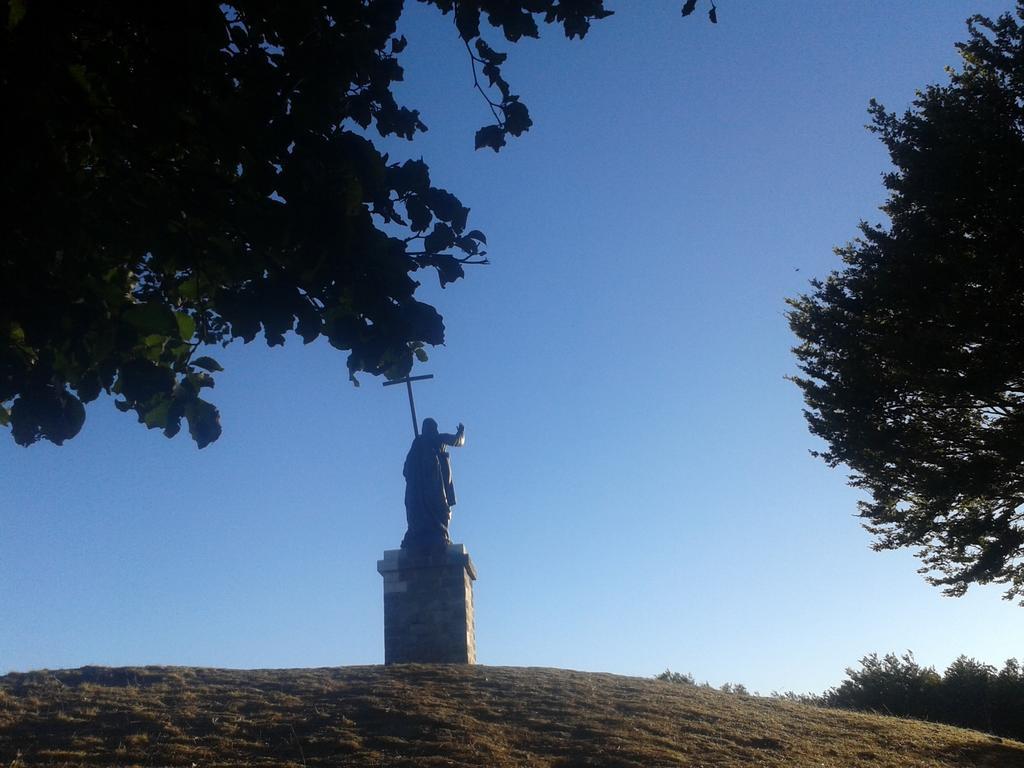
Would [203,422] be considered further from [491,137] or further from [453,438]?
[453,438]

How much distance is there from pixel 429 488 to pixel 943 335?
34.1 feet

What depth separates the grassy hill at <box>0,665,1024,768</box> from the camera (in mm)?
8672

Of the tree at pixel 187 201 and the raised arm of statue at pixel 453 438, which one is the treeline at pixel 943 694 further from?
the tree at pixel 187 201

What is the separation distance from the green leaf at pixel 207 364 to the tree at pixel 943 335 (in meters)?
9.29

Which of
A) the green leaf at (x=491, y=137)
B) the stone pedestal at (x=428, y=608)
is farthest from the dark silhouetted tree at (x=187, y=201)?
the stone pedestal at (x=428, y=608)

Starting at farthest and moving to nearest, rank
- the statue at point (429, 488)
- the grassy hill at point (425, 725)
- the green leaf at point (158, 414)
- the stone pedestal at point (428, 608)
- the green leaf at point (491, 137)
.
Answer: the statue at point (429, 488)
the stone pedestal at point (428, 608)
the grassy hill at point (425, 725)
the green leaf at point (491, 137)
the green leaf at point (158, 414)

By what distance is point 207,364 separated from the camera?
4.45 m

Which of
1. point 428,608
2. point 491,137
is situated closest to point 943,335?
point 491,137

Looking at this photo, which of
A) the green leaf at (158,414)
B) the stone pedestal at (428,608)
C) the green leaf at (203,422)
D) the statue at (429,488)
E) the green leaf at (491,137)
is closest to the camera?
the green leaf at (158,414)

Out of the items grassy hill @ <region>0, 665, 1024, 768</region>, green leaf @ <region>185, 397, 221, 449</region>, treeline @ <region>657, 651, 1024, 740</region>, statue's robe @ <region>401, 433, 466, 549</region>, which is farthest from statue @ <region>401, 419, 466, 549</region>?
green leaf @ <region>185, 397, 221, 449</region>

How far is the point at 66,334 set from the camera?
161 inches

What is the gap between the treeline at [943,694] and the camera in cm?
1603

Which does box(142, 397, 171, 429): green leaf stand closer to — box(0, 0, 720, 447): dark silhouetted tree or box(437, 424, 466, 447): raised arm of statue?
box(0, 0, 720, 447): dark silhouetted tree

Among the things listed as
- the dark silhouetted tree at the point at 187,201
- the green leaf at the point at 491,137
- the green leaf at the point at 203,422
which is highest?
the green leaf at the point at 491,137
